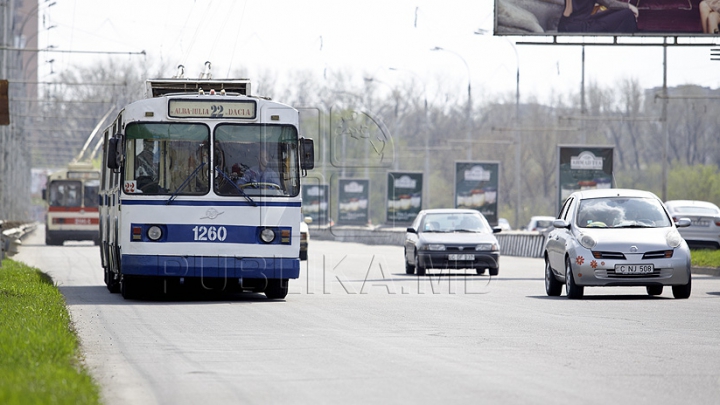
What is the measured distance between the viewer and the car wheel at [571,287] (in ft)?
63.1

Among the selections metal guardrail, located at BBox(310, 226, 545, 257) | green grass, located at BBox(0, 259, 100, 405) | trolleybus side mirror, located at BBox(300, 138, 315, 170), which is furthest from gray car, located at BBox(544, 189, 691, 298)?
metal guardrail, located at BBox(310, 226, 545, 257)

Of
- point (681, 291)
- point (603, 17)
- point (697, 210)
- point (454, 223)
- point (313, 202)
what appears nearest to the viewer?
point (681, 291)

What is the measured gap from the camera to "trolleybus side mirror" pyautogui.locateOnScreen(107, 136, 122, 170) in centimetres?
1788

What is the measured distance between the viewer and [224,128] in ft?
60.0

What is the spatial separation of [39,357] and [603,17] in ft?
90.1

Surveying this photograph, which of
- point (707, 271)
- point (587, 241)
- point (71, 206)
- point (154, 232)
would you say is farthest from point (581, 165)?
point (154, 232)

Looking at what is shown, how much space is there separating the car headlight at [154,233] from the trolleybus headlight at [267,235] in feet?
4.59

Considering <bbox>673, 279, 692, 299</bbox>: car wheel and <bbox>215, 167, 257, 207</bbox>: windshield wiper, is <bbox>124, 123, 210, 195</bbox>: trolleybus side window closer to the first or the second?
<bbox>215, 167, 257, 207</bbox>: windshield wiper

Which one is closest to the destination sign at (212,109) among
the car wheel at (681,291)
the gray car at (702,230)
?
the car wheel at (681,291)

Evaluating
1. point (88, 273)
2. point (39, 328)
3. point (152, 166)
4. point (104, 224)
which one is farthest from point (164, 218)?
point (88, 273)

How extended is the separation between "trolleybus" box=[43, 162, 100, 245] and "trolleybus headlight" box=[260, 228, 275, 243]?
34719 millimetres

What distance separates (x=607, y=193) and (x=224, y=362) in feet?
36.1

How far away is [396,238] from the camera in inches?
2530

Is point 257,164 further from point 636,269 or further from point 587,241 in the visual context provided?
point 636,269
